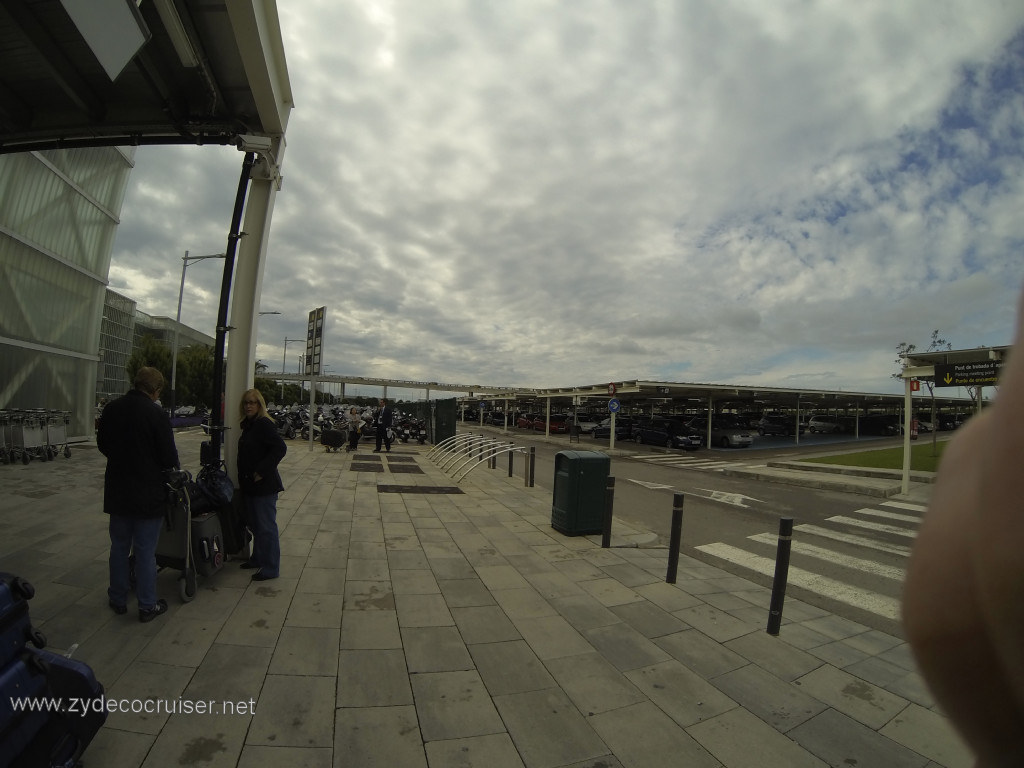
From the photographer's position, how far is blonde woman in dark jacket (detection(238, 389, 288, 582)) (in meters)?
4.69

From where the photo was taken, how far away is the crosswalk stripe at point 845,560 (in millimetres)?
6285

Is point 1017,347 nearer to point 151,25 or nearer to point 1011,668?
point 1011,668

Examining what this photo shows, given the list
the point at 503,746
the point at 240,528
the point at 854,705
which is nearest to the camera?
the point at 503,746

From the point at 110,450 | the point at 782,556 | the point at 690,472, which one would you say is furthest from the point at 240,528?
the point at 690,472

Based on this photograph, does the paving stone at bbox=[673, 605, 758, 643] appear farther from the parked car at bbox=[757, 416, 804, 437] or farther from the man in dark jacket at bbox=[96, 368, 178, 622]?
the parked car at bbox=[757, 416, 804, 437]

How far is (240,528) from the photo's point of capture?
496cm

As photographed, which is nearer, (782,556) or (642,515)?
(782,556)

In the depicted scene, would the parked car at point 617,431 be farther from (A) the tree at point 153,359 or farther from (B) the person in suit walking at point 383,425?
(A) the tree at point 153,359

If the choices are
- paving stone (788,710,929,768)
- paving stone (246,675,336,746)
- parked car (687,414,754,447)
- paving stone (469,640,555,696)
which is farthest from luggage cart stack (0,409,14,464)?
parked car (687,414,754,447)

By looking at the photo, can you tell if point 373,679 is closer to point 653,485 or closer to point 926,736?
point 926,736

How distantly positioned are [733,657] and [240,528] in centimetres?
474

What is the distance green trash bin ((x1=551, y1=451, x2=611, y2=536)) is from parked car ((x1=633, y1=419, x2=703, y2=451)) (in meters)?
20.1

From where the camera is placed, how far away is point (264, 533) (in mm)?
4754

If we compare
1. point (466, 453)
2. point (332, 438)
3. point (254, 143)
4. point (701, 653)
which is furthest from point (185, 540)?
point (332, 438)
